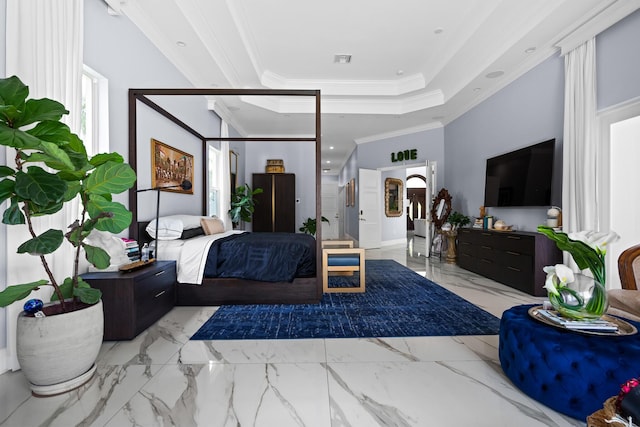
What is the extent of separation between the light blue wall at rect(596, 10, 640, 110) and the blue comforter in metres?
3.40

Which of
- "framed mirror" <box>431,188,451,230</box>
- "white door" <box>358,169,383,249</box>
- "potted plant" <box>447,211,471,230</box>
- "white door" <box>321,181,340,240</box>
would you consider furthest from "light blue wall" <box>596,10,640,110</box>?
"white door" <box>321,181,340,240</box>

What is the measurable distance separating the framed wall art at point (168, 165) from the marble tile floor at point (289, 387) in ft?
6.15

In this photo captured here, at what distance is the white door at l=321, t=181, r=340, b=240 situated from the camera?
1109cm

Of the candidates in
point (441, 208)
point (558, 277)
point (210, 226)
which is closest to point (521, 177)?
point (441, 208)

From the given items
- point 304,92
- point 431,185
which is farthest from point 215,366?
point 431,185

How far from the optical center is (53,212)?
5.27 feet

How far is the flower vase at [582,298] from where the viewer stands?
154cm

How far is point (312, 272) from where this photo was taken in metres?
3.26

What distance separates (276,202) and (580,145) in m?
5.54

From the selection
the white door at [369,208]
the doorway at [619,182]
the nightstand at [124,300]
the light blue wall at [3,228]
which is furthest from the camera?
the white door at [369,208]

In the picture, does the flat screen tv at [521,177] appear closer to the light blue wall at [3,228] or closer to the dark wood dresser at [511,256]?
the dark wood dresser at [511,256]

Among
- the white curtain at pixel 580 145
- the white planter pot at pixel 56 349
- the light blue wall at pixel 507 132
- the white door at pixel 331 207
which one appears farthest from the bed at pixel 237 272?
the white door at pixel 331 207

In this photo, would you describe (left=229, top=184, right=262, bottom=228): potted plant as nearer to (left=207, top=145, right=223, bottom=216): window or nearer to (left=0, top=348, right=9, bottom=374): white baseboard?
(left=207, top=145, right=223, bottom=216): window

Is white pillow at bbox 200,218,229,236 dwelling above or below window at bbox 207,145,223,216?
below
